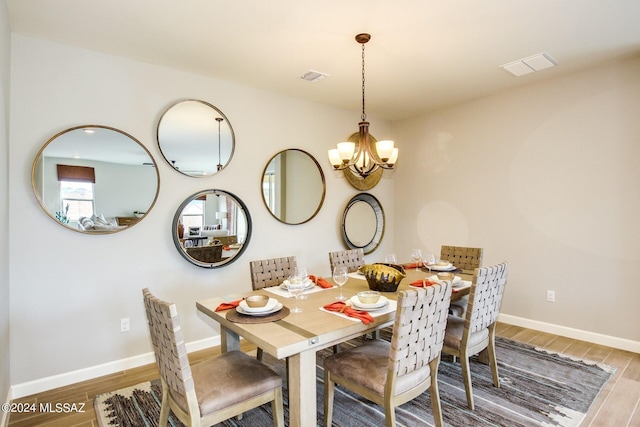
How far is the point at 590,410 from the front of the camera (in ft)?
7.19

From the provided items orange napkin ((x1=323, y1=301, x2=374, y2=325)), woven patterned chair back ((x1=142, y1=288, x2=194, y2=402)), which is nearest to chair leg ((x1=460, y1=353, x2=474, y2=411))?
orange napkin ((x1=323, y1=301, x2=374, y2=325))

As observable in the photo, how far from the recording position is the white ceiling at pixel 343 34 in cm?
224

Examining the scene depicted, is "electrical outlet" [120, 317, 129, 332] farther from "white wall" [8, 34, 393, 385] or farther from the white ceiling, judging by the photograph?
the white ceiling

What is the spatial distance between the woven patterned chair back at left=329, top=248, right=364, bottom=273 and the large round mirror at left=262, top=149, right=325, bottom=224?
34.6 inches

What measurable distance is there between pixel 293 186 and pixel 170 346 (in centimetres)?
264

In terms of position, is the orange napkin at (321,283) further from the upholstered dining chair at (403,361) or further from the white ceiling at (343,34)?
the white ceiling at (343,34)

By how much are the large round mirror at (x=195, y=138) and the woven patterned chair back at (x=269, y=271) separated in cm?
113

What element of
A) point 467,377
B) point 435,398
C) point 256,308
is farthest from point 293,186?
point 435,398

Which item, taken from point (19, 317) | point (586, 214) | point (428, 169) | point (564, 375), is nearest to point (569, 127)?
point (586, 214)

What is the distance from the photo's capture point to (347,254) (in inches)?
131

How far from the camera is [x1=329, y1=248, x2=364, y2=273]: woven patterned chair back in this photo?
3.19m

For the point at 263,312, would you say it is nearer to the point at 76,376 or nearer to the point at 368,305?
the point at 368,305

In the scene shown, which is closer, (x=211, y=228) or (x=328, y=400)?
(x=328, y=400)

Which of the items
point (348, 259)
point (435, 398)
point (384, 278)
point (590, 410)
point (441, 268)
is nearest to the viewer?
point (435, 398)
